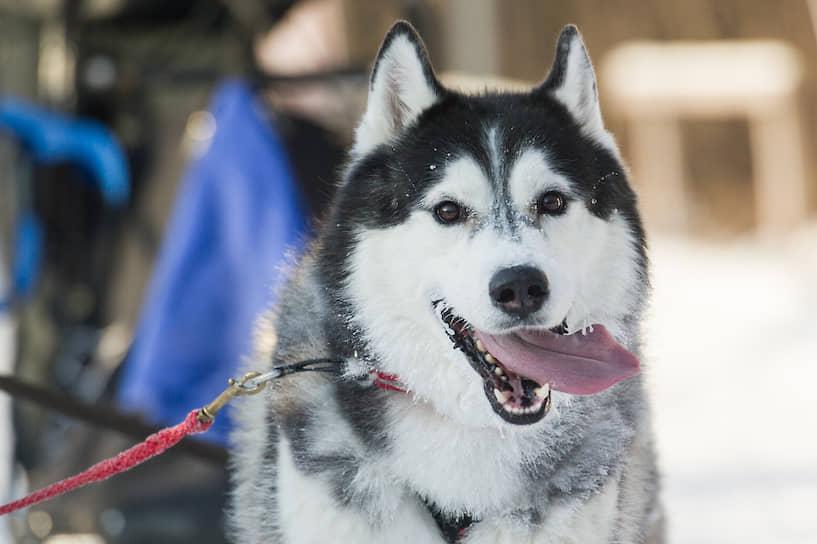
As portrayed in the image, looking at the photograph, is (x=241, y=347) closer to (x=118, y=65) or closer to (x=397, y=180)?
(x=118, y=65)

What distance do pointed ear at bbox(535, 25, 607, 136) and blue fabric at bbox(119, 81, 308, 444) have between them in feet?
4.72

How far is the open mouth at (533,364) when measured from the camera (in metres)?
1.38

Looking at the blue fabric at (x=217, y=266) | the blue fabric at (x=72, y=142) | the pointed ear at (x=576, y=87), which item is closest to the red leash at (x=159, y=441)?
the pointed ear at (x=576, y=87)

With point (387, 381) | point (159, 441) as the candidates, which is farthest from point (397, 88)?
point (159, 441)

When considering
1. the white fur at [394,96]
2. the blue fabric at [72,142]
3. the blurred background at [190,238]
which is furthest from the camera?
the blue fabric at [72,142]

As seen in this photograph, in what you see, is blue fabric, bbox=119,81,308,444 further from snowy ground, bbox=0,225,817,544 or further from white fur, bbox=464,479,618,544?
white fur, bbox=464,479,618,544

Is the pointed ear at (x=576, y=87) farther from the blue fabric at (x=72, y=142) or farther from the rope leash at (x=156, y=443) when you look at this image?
the blue fabric at (x=72, y=142)

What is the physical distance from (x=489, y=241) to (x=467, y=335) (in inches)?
5.8

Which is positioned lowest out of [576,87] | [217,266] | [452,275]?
[217,266]

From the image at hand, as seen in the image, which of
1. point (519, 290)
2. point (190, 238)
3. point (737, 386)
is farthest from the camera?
point (737, 386)

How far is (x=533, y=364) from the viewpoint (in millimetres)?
1393

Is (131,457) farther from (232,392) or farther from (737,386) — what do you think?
(737,386)

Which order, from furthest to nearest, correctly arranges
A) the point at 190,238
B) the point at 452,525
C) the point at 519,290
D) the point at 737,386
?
the point at 737,386
the point at 190,238
the point at 452,525
the point at 519,290

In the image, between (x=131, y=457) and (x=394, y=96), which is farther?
(x=394, y=96)
